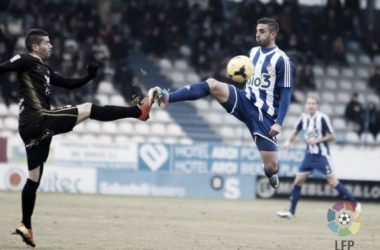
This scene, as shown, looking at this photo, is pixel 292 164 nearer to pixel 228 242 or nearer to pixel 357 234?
pixel 357 234

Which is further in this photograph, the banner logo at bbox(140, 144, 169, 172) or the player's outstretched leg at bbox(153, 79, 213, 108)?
the banner logo at bbox(140, 144, 169, 172)

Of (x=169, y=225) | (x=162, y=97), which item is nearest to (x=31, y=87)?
(x=162, y=97)

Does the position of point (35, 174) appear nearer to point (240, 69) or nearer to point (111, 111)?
point (111, 111)

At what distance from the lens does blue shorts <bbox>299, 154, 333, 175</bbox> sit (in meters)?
15.2

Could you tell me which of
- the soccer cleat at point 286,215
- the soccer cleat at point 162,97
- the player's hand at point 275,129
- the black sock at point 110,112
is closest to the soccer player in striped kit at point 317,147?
the soccer cleat at point 286,215

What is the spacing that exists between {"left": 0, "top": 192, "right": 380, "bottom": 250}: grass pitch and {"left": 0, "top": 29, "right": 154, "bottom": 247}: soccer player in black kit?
2.57 feet

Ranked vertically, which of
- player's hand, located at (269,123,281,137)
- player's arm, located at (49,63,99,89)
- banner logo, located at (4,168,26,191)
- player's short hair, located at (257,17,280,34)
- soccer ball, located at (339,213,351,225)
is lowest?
banner logo, located at (4,168,26,191)

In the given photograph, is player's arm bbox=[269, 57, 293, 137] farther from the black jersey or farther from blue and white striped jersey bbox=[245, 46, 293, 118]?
the black jersey

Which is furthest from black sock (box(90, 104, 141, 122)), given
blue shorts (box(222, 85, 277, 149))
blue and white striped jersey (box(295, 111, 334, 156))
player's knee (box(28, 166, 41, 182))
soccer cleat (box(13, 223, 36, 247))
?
blue and white striped jersey (box(295, 111, 334, 156))

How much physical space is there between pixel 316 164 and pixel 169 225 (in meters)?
4.27

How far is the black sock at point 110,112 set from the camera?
29.9ft

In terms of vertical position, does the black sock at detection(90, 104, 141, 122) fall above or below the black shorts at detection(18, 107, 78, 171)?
above

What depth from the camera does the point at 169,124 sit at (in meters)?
21.7

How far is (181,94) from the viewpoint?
942 cm
